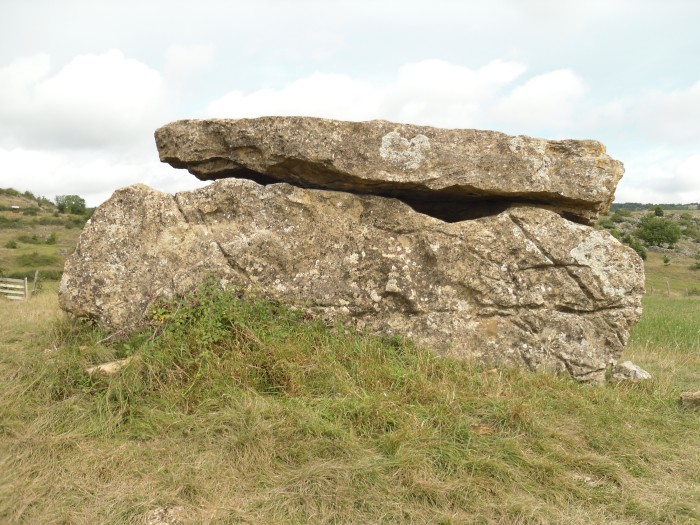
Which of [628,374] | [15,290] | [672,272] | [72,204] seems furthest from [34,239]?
[672,272]

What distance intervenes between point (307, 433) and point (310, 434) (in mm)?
27

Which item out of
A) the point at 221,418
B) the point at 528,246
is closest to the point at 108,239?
the point at 221,418

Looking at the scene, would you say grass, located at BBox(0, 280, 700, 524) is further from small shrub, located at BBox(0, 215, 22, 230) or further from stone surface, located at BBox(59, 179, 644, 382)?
small shrub, located at BBox(0, 215, 22, 230)

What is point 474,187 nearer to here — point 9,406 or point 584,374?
point 584,374

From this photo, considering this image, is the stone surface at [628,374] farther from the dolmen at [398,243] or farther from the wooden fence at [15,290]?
the wooden fence at [15,290]

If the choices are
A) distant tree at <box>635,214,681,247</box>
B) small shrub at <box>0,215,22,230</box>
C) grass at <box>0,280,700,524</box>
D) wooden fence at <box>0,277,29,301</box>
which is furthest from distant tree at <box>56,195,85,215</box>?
distant tree at <box>635,214,681,247</box>

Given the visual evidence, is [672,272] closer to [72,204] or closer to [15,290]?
[15,290]

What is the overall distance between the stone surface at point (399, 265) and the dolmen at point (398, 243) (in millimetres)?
15

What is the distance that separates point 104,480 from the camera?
13.7 ft

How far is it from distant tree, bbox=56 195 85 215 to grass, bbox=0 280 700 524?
183 feet

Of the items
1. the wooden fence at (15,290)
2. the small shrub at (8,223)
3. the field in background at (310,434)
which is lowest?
the wooden fence at (15,290)

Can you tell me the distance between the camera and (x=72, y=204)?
2264 inches

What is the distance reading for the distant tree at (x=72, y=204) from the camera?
5647 cm

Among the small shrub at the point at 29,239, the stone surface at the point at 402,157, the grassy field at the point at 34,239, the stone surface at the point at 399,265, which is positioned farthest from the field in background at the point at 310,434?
the small shrub at the point at 29,239
